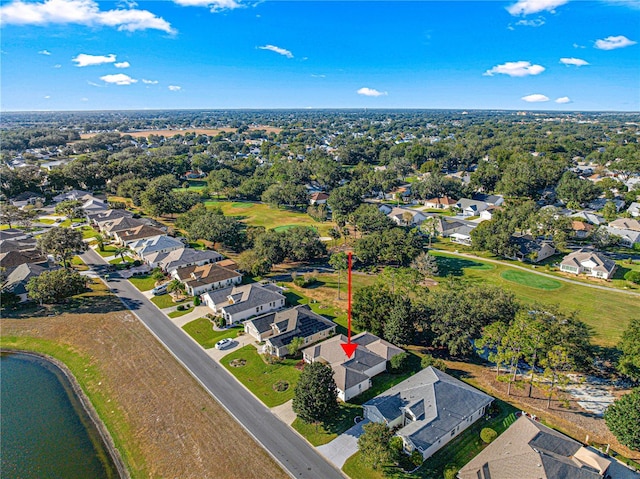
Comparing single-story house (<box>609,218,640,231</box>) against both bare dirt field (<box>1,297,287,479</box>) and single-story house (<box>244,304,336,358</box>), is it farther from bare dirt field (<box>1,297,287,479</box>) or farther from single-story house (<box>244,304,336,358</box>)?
bare dirt field (<box>1,297,287,479</box>)

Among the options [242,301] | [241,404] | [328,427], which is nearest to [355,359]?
[328,427]

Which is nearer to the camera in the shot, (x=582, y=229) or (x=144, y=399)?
(x=144, y=399)

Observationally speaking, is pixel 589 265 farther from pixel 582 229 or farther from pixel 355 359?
pixel 355 359

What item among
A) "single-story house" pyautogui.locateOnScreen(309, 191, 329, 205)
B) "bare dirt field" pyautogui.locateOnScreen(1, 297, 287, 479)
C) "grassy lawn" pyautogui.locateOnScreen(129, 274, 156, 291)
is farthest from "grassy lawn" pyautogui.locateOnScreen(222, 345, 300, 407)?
"single-story house" pyautogui.locateOnScreen(309, 191, 329, 205)

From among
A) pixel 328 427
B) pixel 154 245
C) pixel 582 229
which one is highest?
pixel 582 229

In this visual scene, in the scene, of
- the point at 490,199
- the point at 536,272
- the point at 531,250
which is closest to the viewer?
the point at 536,272

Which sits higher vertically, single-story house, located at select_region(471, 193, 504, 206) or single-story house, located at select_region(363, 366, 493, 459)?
single-story house, located at select_region(471, 193, 504, 206)
